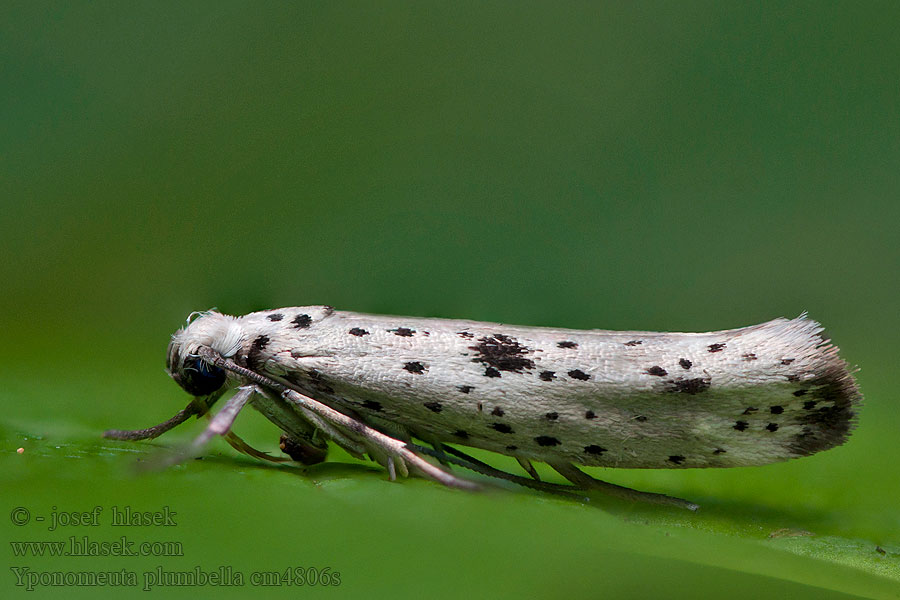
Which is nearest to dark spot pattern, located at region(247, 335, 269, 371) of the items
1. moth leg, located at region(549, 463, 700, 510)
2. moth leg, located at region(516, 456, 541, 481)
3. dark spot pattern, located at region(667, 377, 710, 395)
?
moth leg, located at region(516, 456, 541, 481)

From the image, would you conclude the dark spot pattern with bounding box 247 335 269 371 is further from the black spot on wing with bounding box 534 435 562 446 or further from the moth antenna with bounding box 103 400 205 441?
the black spot on wing with bounding box 534 435 562 446

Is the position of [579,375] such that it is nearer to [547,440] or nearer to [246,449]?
[547,440]

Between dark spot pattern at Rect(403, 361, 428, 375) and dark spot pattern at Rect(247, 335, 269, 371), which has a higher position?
dark spot pattern at Rect(403, 361, 428, 375)

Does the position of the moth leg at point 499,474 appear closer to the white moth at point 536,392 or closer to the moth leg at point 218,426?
the white moth at point 536,392

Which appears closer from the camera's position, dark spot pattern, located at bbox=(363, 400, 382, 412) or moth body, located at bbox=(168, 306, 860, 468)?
moth body, located at bbox=(168, 306, 860, 468)

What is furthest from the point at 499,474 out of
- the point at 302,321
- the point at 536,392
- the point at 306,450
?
the point at 302,321

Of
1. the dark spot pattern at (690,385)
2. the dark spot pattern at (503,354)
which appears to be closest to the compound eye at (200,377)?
the dark spot pattern at (503,354)

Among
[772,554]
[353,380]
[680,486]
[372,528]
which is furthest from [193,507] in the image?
[680,486]

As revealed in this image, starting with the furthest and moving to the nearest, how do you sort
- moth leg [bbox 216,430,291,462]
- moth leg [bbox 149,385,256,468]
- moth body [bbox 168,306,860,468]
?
moth leg [bbox 216,430,291,462]
moth body [bbox 168,306,860,468]
moth leg [bbox 149,385,256,468]
